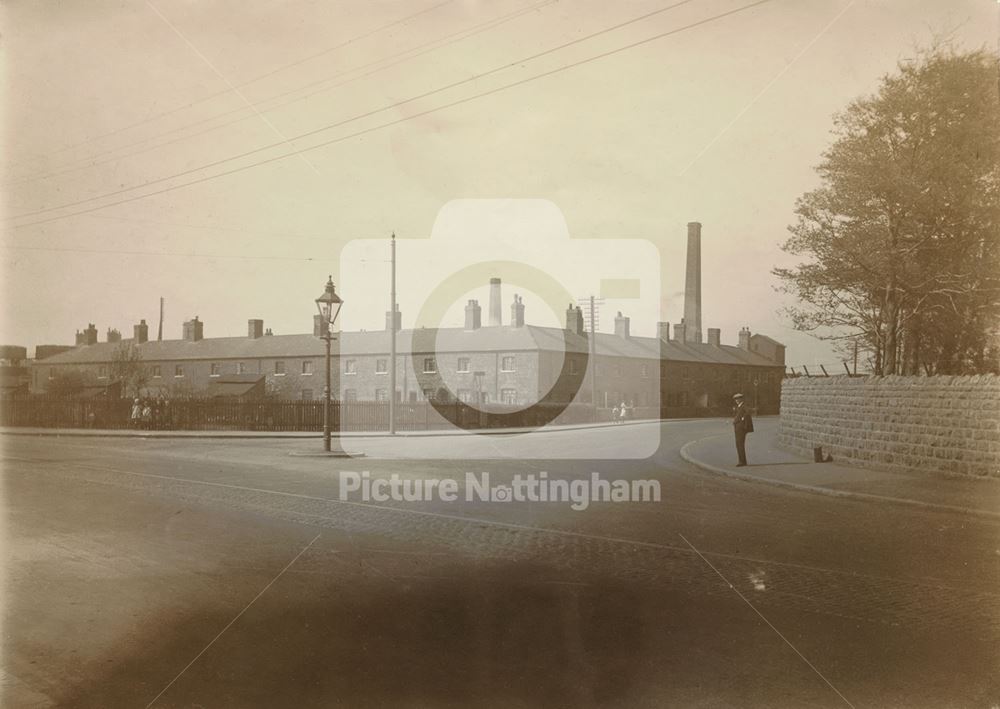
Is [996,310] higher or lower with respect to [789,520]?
higher

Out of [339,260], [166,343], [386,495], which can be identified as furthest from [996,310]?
[166,343]

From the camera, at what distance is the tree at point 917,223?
1655 centimetres

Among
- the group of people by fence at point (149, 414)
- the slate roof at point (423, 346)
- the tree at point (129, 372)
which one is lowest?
the group of people by fence at point (149, 414)

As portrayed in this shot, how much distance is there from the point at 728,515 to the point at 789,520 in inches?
32.1

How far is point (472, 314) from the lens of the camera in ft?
181

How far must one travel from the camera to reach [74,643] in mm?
4918

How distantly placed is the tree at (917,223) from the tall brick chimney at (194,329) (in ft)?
184

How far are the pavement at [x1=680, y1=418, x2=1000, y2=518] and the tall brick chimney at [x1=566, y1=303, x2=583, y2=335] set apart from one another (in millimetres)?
38654

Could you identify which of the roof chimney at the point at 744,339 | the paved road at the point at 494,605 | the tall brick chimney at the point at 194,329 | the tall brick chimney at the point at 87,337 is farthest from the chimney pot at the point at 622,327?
the paved road at the point at 494,605

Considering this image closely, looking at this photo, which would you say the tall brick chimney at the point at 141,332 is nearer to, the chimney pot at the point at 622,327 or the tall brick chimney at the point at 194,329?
the tall brick chimney at the point at 194,329

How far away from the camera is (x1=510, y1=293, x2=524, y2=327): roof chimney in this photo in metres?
53.7

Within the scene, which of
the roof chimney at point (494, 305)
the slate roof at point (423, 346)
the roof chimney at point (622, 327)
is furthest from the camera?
the roof chimney at point (622, 327)

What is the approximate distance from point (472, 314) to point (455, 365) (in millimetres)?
4196

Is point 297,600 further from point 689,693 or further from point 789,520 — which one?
point 789,520
